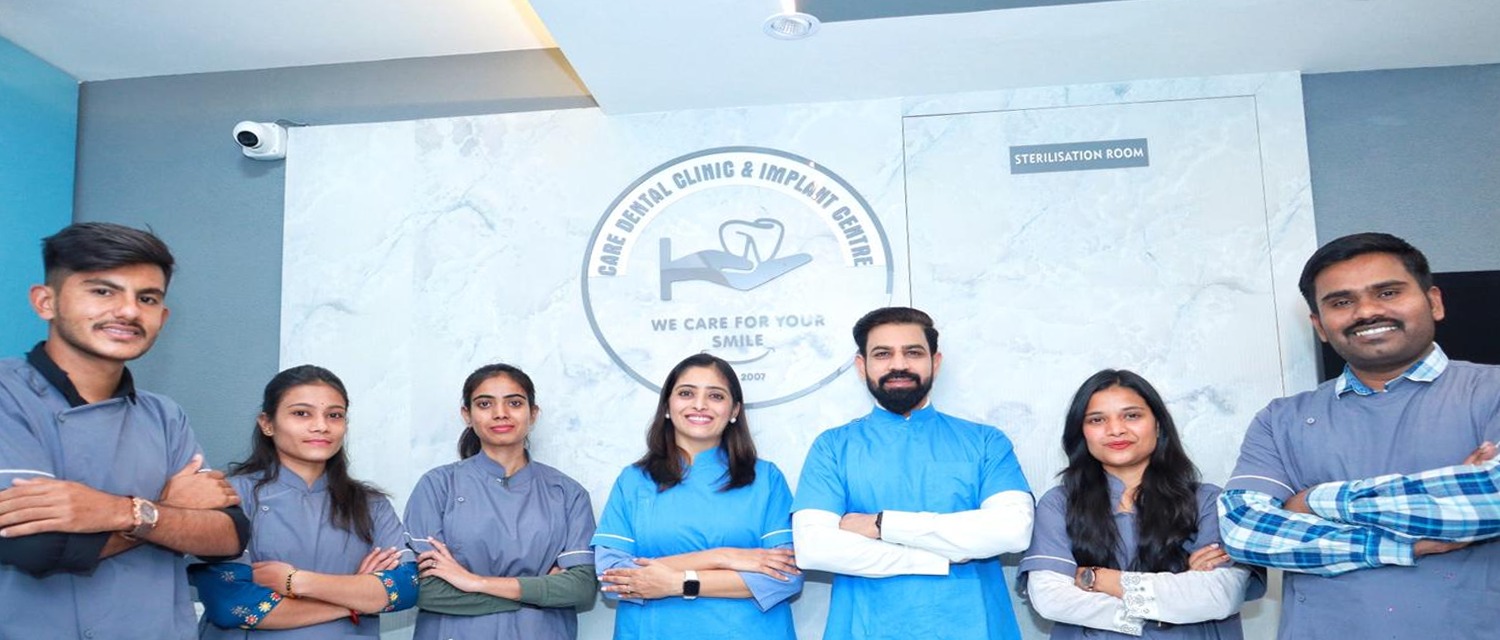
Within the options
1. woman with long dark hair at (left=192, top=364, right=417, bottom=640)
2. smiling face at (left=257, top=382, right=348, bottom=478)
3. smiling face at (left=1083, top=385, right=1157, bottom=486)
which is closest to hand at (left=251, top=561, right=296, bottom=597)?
woman with long dark hair at (left=192, top=364, right=417, bottom=640)

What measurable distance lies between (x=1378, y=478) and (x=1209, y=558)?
57 centimetres

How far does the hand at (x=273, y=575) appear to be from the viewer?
2.76 meters

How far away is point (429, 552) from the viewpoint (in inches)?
124

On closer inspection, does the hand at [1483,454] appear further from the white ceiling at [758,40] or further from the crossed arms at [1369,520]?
the white ceiling at [758,40]

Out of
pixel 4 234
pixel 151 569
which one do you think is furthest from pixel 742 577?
pixel 4 234

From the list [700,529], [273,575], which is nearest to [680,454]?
[700,529]

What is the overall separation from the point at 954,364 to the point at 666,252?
1120 millimetres

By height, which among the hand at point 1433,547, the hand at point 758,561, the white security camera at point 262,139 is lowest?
the hand at point 758,561

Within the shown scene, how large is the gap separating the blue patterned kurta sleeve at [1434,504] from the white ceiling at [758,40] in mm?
1627

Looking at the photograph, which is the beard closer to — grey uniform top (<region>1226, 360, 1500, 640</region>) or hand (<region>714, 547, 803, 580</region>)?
hand (<region>714, 547, 803, 580</region>)

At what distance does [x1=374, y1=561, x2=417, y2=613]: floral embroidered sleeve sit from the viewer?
2.90 m

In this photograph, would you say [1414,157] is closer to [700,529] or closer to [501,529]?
[700,529]

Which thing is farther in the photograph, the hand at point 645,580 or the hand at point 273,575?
the hand at point 645,580

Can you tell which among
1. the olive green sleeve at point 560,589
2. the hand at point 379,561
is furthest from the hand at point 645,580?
the hand at point 379,561
